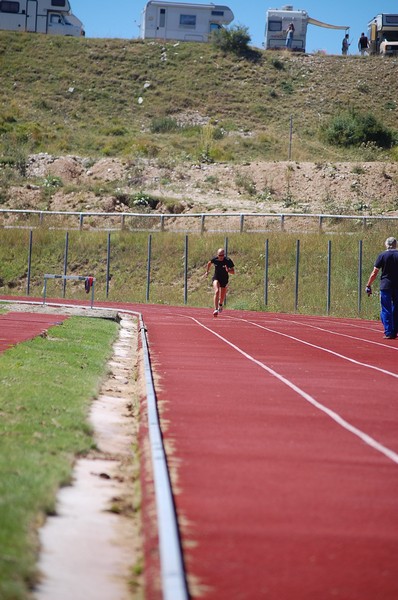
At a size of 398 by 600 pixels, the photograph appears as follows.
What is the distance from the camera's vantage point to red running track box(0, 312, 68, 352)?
16.4 metres

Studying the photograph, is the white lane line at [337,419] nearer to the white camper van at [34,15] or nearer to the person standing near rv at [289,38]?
the white camper van at [34,15]

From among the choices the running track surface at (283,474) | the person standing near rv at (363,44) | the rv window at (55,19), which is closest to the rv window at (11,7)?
the rv window at (55,19)

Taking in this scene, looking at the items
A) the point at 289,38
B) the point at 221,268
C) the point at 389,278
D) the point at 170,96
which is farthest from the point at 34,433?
the point at 289,38

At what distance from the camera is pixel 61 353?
1417 cm

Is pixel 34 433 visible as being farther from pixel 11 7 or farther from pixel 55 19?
pixel 55 19

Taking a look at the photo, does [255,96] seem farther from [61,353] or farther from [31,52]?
[61,353]

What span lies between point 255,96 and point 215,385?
7138cm

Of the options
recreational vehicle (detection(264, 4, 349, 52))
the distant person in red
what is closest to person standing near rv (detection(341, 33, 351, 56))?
recreational vehicle (detection(264, 4, 349, 52))

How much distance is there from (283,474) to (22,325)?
550 inches

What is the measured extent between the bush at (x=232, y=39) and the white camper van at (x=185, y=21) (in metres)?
1.63

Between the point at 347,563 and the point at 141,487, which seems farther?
the point at 141,487

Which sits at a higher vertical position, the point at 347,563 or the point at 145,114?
the point at 145,114

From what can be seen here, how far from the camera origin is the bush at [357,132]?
2694 inches

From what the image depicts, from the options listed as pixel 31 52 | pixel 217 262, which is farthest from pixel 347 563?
pixel 31 52
